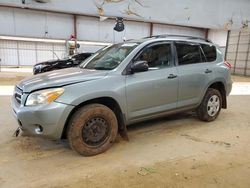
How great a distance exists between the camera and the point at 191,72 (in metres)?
4.06

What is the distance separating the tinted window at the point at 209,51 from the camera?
14.6ft

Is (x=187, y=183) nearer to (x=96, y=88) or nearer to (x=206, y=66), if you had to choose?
(x=96, y=88)

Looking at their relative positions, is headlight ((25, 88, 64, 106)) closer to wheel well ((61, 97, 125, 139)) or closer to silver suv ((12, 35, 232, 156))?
silver suv ((12, 35, 232, 156))

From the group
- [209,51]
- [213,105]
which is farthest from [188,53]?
[213,105]

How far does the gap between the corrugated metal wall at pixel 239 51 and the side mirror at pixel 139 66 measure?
1452 centimetres

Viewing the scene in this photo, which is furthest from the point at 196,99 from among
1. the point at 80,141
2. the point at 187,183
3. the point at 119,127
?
the point at 80,141

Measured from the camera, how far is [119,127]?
3506mm

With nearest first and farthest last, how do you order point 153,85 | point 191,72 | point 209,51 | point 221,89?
1. point 153,85
2. point 191,72
3. point 209,51
4. point 221,89

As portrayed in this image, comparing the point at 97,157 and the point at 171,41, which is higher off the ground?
the point at 171,41

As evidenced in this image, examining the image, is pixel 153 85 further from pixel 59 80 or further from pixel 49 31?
pixel 49 31

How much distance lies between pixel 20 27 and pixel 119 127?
1264 cm

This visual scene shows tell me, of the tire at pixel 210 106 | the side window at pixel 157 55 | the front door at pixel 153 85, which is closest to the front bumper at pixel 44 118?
the front door at pixel 153 85

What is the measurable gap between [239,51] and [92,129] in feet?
52.4

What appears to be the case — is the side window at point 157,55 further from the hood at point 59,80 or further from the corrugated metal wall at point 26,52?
the corrugated metal wall at point 26,52
